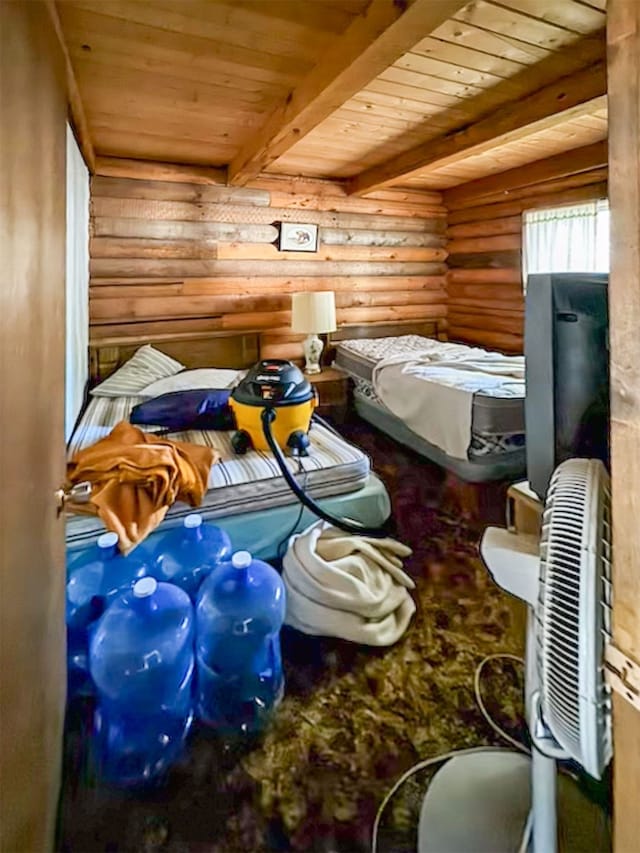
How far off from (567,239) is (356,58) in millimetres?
2846

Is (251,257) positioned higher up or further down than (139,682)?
higher up

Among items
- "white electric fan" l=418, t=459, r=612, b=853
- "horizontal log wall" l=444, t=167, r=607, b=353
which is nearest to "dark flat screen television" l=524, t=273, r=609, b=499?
"white electric fan" l=418, t=459, r=612, b=853

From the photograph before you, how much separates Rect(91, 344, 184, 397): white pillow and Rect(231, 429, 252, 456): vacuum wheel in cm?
139

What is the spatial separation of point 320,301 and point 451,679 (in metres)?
3.05

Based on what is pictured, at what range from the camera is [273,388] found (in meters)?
2.29

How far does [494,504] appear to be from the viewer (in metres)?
2.80

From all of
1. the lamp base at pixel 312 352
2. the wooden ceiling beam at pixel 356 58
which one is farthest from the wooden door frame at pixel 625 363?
the lamp base at pixel 312 352

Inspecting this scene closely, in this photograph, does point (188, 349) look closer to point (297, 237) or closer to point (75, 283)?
point (297, 237)

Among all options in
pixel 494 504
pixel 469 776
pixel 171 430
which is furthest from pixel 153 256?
pixel 469 776

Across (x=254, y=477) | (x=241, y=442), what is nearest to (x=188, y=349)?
(x=241, y=442)

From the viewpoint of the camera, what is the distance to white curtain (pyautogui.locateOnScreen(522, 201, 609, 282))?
3.74 meters

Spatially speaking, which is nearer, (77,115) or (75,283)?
(77,115)

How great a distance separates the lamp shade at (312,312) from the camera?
407cm

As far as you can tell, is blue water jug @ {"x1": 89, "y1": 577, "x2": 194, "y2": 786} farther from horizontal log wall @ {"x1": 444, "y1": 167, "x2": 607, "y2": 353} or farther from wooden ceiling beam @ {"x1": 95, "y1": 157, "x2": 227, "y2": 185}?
horizontal log wall @ {"x1": 444, "y1": 167, "x2": 607, "y2": 353}
